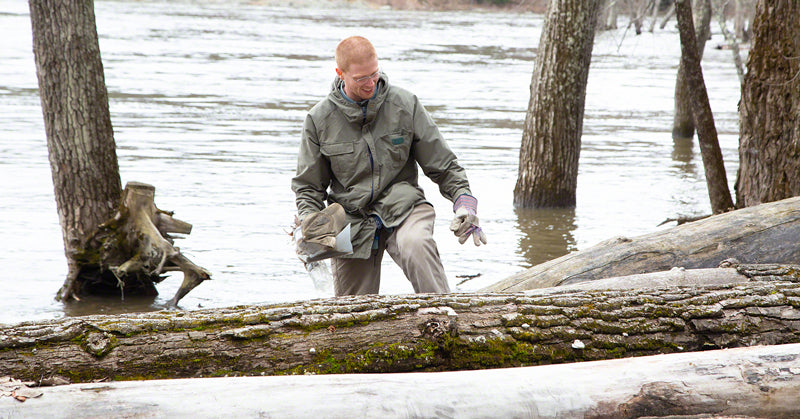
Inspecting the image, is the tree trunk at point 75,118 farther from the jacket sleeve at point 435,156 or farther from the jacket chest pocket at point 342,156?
the jacket sleeve at point 435,156

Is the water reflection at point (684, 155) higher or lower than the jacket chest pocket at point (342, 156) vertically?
lower

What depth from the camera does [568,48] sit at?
8.43 m

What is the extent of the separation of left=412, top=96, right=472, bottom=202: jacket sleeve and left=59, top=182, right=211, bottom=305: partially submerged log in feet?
8.26

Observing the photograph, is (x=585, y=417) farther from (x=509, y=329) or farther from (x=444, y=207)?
(x=444, y=207)

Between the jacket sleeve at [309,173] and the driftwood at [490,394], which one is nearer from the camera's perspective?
the driftwood at [490,394]

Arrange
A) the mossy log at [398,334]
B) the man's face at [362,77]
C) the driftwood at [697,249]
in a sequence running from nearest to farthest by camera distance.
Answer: the mossy log at [398,334] < the man's face at [362,77] < the driftwood at [697,249]

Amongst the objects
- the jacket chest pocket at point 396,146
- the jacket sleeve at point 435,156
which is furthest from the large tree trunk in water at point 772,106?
the jacket chest pocket at point 396,146

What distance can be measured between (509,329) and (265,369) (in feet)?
3.37

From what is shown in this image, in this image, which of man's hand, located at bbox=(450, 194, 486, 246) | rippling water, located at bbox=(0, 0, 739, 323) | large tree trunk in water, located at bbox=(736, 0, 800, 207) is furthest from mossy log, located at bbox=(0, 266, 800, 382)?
rippling water, located at bbox=(0, 0, 739, 323)

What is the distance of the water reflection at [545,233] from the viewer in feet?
24.1

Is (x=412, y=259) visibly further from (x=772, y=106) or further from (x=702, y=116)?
(x=702, y=116)

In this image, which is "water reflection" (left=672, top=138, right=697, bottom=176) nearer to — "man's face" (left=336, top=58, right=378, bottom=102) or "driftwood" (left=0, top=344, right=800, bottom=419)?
"man's face" (left=336, top=58, right=378, bottom=102)

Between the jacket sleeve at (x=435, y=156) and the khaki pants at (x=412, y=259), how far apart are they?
0.18m

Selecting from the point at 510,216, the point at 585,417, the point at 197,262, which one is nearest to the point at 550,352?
the point at 585,417
